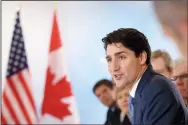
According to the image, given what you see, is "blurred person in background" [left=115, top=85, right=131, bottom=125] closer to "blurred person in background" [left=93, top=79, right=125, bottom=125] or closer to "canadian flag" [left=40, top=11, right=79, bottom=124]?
"blurred person in background" [left=93, top=79, right=125, bottom=125]

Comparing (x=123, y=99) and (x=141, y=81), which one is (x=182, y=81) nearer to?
(x=123, y=99)

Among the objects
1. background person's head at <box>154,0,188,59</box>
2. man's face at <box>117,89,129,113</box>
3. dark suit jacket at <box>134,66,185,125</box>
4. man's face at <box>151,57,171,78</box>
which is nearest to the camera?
dark suit jacket at <box>134,66,185,125</box>

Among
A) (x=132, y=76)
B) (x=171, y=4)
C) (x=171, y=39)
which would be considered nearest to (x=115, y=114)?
(x=171, y=39)

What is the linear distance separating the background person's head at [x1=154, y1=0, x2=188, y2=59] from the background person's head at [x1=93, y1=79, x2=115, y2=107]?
829 millimetres

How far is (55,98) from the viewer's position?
344cm

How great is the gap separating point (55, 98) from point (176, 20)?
142 cm

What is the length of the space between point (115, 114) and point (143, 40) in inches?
75.6

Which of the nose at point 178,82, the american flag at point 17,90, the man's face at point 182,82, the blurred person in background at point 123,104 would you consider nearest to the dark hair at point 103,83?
the blurred person in background at point 123,104

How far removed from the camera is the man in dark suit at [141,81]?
1.08 metres

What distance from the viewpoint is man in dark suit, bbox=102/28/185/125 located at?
3.56ft

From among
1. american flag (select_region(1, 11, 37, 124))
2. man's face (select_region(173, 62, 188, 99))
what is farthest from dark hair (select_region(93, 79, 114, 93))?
man's face (select_region(173, 62, 188, 99))

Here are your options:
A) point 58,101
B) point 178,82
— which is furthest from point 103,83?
point 178,82

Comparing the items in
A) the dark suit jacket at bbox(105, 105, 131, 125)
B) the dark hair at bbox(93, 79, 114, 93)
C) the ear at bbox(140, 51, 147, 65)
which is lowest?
the dark suit jacket at bbox(105, 105, 131, 125)

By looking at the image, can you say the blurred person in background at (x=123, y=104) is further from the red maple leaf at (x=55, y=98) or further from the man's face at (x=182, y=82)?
the red maple leaf at (x=55, y=98)
